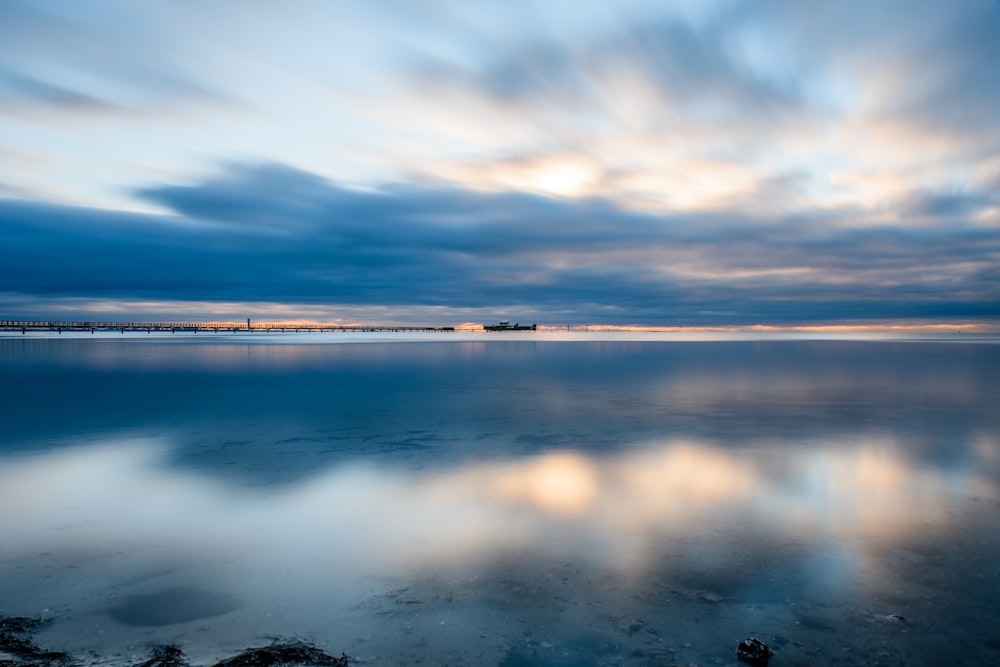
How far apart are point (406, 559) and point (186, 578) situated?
6.86 feet

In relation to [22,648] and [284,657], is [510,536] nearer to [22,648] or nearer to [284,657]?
[284,657]

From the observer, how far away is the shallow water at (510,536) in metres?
4.75

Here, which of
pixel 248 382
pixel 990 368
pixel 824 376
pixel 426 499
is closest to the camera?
pixel 426 499

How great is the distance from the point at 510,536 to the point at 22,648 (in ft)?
14.5

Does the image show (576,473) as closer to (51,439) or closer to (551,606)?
(551,606)

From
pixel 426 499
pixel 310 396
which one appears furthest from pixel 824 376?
pixel 426 499

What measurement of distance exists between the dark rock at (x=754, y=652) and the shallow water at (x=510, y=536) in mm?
125

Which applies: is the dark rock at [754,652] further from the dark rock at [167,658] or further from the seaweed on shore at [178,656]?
the dark rock at [167,658]

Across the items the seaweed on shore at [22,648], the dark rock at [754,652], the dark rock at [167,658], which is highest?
the seaweed on shore at [22,648]

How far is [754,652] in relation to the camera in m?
4.40

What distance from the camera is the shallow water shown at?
187 inches

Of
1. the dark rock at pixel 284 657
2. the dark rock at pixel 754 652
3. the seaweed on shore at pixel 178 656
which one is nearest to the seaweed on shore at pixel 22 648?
the seaweed on shore at pixel 178 656

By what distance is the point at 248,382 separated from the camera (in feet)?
81.8

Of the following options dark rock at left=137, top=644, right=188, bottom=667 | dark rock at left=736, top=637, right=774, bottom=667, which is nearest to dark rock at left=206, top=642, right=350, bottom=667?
dark rock at left=137, top=644, right=188, bottom=667
